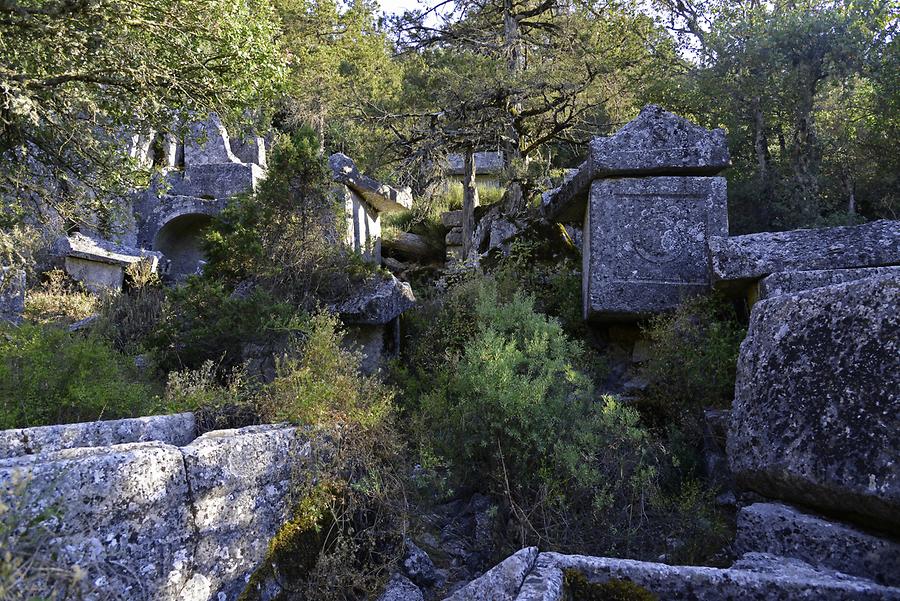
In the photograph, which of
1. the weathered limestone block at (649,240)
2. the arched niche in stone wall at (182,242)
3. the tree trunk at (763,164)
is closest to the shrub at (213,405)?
the weathered limestone block at (649,240)

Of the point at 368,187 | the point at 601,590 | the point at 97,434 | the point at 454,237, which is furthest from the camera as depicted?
the point at 454,237

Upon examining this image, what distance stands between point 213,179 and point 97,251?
3708mm

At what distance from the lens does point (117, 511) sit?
2.39 m

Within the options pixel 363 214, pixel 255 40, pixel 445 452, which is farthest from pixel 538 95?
pixel 445 452

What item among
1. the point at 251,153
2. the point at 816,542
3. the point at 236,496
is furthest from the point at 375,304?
the point at 251,153

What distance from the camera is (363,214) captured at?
9.47 metres

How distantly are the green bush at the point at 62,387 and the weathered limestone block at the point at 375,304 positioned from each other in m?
1.83

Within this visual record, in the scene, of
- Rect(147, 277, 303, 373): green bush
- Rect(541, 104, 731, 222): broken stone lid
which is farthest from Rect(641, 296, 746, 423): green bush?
Rect(147, 277, 303, 373): green bush

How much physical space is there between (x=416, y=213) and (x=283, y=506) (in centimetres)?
939

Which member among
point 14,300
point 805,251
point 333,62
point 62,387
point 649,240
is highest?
point 333,62

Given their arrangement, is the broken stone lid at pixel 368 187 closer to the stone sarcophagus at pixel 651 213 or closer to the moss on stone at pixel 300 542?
the stone sarcophagus at pixel 651 213

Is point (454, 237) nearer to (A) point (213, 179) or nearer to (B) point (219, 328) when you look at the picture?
(A) point (213, 179)

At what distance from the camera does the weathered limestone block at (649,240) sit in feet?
A: 20.3

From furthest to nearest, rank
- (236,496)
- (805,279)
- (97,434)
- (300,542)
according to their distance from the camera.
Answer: (805,279)
(97,434)
(300,542)
(236,496)
